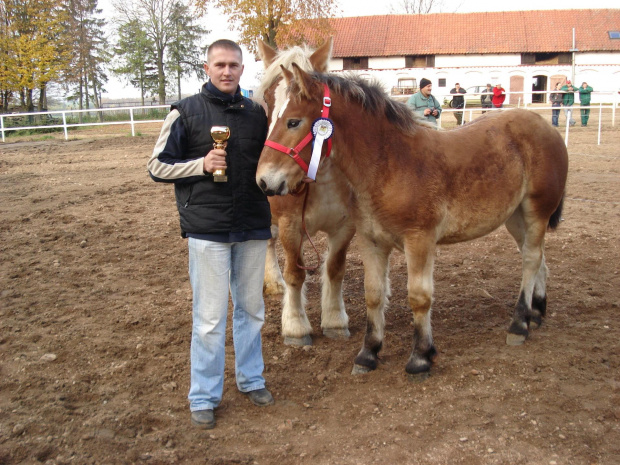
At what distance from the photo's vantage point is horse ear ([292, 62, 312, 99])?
116 inches

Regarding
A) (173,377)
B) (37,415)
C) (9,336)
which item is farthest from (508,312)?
(9,336)

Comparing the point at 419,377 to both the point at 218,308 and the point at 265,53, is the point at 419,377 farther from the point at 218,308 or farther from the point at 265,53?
the point at 265,53

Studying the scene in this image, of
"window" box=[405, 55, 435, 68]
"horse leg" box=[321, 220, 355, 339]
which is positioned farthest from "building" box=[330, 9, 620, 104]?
"horse leg" box=[321, 220, 355, 339]

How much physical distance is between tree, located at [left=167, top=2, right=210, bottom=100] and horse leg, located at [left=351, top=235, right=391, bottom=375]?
43.2 meters

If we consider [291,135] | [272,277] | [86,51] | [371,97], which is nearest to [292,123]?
[291,135]

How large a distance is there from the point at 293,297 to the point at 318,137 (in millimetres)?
1698

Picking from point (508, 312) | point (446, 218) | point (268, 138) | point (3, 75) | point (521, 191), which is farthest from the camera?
point (3, 75)

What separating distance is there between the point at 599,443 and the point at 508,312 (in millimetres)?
1979

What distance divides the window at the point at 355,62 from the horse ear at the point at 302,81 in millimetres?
42071

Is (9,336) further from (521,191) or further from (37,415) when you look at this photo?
(521,191)

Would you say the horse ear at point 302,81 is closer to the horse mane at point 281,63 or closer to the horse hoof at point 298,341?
the horse mane at point 281,63

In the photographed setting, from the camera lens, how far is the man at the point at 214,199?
293cm

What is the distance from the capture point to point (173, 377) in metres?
3.59

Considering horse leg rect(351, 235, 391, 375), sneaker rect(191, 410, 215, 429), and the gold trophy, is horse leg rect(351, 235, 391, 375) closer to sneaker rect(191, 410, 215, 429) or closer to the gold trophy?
sneaker rect(191, 410, 215, 429)
